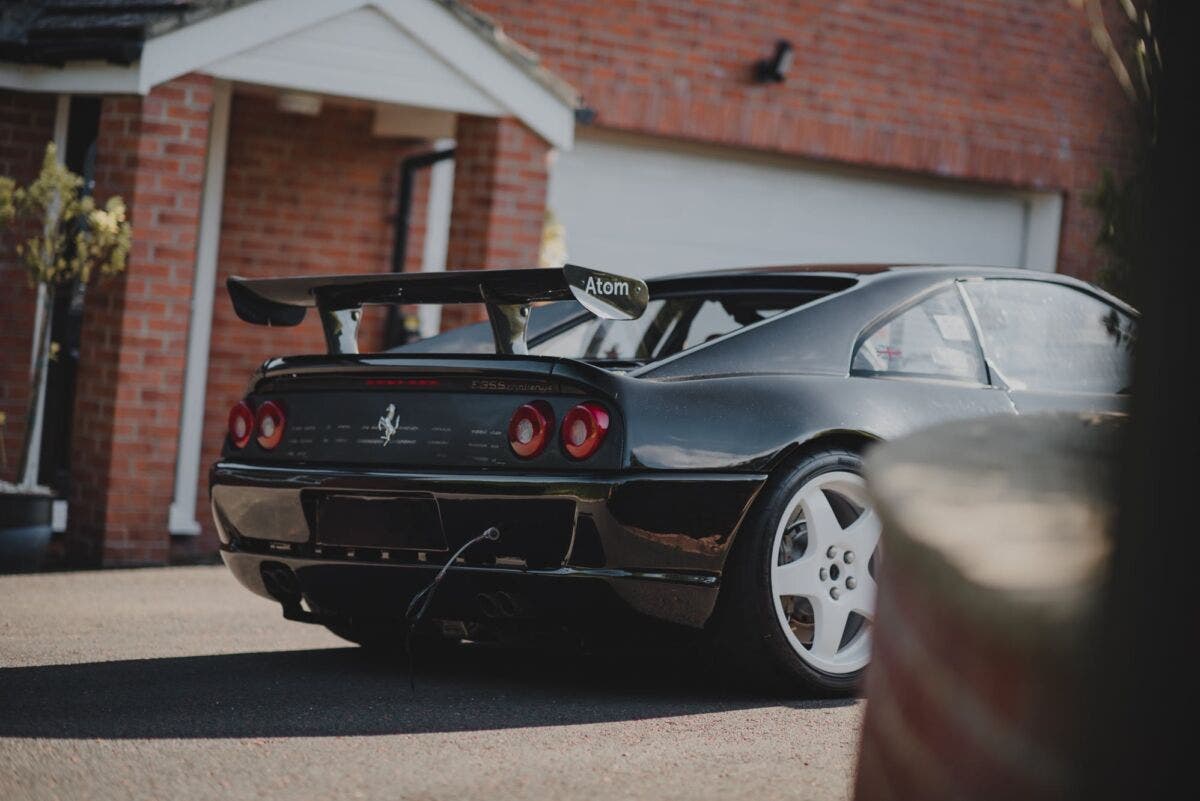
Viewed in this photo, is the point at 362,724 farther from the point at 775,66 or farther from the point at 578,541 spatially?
the point at 775,66

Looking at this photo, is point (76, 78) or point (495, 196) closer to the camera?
point (76, 78)

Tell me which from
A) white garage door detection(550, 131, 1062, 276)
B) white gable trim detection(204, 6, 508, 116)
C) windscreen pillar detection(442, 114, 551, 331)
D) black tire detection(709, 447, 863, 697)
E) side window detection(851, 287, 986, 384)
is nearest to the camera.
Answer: black tire detection(709, 447, 863, 697)

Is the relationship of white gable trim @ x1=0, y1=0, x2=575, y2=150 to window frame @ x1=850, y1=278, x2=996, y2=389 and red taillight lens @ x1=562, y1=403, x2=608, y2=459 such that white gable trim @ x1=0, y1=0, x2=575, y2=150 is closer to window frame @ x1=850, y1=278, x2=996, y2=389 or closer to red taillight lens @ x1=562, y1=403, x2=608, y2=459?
window frame @ x1=850, y1=278, x2=996, y2=389

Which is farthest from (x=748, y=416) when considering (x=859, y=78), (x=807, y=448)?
(x=859, y=78)

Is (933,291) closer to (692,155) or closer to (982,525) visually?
(982,525)

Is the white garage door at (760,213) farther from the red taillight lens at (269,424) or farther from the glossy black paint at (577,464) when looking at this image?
the glossy black paint at (577,464)

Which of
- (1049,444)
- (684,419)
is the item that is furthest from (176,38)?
(1049,444)

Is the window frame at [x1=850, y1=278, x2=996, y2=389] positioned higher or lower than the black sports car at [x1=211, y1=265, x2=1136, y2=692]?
higher

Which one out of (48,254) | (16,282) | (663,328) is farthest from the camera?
(16,282)

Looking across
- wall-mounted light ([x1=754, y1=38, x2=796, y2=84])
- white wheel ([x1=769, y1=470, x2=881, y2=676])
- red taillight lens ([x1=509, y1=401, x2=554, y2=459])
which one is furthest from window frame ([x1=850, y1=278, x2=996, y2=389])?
wall-mounted light ([x1=754, y1=38, x2=796, y2=84])

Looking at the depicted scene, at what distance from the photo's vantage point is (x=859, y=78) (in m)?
11.9

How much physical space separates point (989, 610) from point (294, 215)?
8.72 meters

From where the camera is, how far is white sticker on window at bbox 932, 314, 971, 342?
17.6 ft

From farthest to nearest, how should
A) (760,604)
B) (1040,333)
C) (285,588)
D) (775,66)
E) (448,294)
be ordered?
(775,66) → (1040,333) → (285,588) → (448,294) → (760,604)
